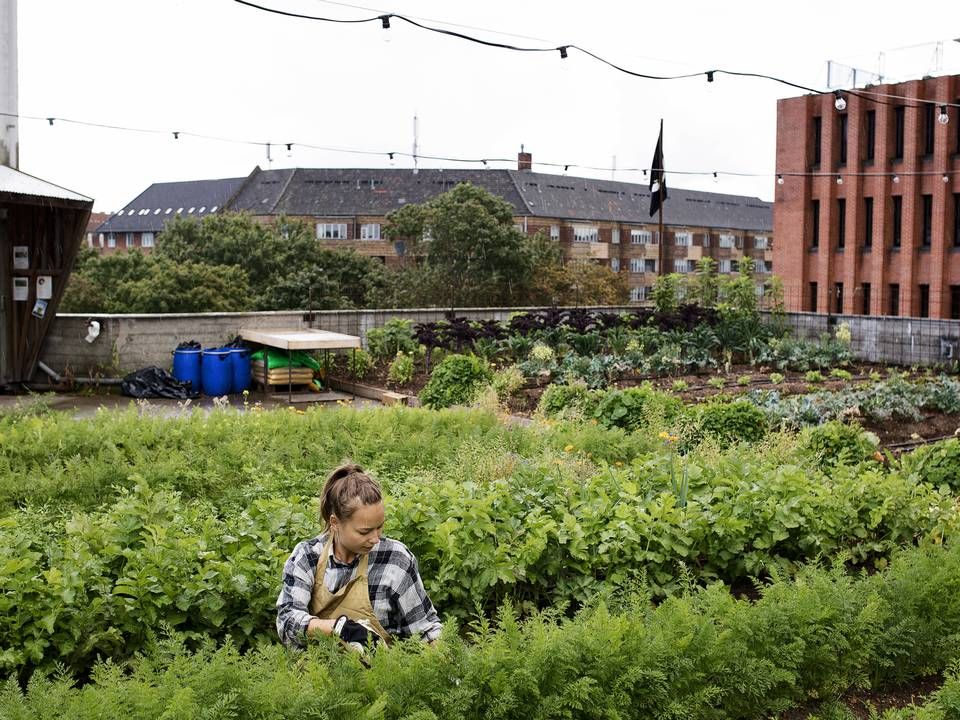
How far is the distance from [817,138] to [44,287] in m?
36.2

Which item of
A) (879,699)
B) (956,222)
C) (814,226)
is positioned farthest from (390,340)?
(814,226)

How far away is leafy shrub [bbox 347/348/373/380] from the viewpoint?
746 inches

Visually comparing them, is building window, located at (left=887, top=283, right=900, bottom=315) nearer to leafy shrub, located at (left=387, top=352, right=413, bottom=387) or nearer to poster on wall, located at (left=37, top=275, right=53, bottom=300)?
leafy shrub, located at (left=387, top=352, right=413, bottom=387)

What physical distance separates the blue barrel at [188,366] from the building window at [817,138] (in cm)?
3467

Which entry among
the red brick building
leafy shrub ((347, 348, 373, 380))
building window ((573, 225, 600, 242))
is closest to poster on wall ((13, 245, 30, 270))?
leafy shrub ((347, 348, 373, 380))

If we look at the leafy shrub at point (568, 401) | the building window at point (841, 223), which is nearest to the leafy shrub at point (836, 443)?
the leafy shrub at point (568, 401)

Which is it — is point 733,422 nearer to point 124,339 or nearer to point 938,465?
point 938,465

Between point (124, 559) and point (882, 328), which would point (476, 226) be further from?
point (124, 559)

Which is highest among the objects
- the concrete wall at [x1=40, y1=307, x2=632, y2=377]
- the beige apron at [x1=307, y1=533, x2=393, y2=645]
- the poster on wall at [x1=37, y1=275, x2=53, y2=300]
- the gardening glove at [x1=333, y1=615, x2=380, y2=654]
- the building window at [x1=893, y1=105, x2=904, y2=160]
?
the building window at [x1=893, y1=105, x2=904, y2=160]

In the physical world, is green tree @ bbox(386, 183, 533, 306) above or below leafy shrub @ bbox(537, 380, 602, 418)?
above

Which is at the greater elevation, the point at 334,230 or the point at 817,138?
the point at 817,138

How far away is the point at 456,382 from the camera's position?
601 inches

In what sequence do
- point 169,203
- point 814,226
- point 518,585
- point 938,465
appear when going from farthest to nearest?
point 169,203
point 814,226
point 938,465
point 518,585

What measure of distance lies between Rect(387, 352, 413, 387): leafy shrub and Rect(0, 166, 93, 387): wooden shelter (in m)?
5.57
